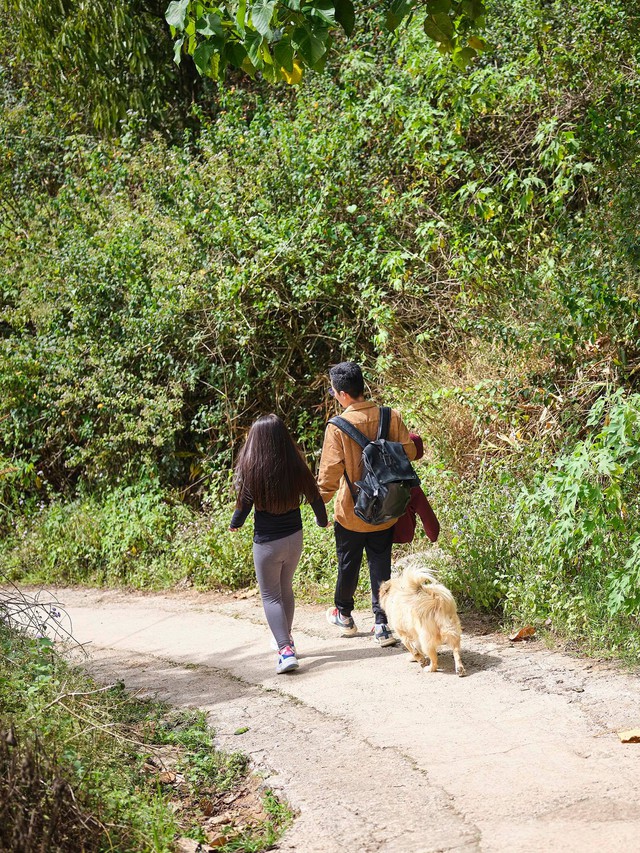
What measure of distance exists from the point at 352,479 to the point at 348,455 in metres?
0.17

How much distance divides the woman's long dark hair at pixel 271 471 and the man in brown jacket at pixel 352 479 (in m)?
0.26

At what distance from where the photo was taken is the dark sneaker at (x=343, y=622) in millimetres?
6820

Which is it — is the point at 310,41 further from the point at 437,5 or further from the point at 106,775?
the point at 106,775

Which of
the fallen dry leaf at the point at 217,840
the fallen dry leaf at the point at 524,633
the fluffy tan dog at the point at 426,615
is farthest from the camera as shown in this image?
the fallen dry leaf at the point at 524,633

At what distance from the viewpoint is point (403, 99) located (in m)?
10.4

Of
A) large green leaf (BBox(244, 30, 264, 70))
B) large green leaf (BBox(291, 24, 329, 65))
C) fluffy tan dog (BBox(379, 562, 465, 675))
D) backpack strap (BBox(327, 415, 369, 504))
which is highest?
large green leaf (BBox(244, 30, 264, 70))

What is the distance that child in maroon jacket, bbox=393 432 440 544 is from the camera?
6.39 meters

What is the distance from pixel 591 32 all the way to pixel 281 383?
17.6ft

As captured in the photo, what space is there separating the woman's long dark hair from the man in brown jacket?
10.4 inches

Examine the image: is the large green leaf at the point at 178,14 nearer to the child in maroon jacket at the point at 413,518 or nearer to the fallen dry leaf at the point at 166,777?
the child in maroon jacket at the point at 413,518

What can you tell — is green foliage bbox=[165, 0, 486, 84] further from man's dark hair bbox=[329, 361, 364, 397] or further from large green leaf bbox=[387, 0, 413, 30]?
man's dark hair bbox=[329, 361, 364, 397]

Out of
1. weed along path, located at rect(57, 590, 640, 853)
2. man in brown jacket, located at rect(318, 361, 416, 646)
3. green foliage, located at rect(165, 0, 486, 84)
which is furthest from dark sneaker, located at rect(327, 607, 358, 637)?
green foliage, located at rect(165, 0, 486, 84)

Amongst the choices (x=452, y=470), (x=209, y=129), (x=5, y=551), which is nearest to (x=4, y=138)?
(x=209, y=129)

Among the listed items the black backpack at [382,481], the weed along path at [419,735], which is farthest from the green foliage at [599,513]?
the black backpack at [382,481]
